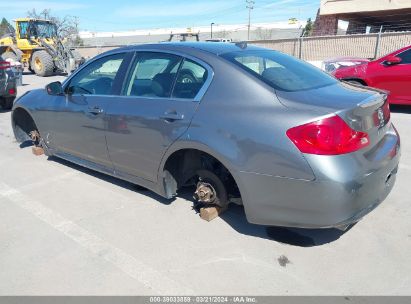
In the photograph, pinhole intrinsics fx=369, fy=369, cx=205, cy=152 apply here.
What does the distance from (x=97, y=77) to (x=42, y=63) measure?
16.3m

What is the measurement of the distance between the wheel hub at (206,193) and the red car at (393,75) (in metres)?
5.98

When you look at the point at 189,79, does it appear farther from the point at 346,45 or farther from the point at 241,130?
the point at 346,45

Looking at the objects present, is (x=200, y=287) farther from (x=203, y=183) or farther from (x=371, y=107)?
(x=371, y=107)

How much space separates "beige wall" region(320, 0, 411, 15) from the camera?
87.2 feet

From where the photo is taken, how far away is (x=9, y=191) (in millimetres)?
4371

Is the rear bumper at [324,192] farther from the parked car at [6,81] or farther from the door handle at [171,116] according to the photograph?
the parked car at [6,81]

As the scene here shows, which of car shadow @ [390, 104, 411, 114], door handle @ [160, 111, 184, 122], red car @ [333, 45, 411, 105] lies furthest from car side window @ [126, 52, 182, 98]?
car shadow @ [390, 104, 411, 114]

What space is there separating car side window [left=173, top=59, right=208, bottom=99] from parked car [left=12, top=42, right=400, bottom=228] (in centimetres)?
1

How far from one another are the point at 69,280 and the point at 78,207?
128 cm

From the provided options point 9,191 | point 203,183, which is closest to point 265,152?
point 203,183

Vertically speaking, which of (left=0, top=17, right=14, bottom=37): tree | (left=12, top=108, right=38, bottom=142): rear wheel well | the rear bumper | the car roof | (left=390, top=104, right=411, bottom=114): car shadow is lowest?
(left=390, top=104, right=411, bottom=114): car shadow

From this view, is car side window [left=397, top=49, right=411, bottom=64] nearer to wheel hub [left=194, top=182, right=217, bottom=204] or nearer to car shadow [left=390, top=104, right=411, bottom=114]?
car shadow [left=390, top=104, right=411, bottom=114]

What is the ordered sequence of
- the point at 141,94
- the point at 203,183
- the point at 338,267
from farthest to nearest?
the point at 141,94 < the point at 203,183 < the point at 338,267

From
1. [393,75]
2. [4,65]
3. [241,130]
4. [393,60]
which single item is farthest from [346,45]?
[241,130]
